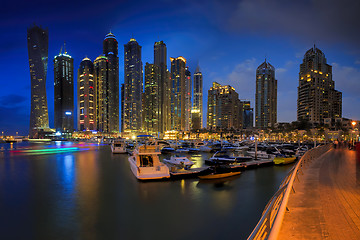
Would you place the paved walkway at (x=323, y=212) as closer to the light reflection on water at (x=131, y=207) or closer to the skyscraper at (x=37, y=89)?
the light reflection on water at (x=131, y=207)

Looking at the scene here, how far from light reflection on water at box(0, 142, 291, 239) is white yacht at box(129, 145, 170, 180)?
35.9 inches

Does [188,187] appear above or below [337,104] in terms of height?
below

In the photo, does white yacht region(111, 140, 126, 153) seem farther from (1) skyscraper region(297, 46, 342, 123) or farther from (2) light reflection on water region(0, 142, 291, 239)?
(1) skyscraper region(297, 46, 342, 123)

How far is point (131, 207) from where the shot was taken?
16094 millimetres

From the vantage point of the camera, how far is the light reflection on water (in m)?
12.2

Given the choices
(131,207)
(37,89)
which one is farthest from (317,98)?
(37,89)

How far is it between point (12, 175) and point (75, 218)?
2221 cm

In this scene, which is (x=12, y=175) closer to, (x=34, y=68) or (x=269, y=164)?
(x=269, y=164)

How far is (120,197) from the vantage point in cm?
1848

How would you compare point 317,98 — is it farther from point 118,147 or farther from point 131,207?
point 131,207

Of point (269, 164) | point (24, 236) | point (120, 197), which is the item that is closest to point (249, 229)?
point (120, 197)

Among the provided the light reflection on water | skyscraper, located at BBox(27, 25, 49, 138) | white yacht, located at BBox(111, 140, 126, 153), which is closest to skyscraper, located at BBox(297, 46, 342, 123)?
white yacht, located at BBox(111, 140, 126, 153)

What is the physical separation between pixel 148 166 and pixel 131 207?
8391 millimetres

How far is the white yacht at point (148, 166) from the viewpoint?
2295 cm
